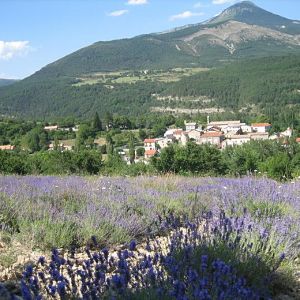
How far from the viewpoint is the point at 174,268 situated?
2207 mm

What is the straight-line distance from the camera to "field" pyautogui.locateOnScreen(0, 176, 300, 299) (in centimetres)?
209


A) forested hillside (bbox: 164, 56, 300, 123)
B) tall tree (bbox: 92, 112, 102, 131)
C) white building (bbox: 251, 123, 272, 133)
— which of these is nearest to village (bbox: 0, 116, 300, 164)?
white building (bbox: 251, 123, 272, 133)

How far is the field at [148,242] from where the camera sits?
2.09 meters

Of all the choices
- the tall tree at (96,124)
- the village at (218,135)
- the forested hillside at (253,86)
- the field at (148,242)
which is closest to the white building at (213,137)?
the village at (218,135)

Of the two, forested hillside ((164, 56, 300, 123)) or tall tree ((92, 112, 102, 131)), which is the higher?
forested hillside ((164, 56, 300, 123))

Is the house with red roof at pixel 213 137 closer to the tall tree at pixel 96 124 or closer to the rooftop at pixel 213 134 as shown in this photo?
the rooftop at pixel 213 134

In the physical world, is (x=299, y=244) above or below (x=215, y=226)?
below

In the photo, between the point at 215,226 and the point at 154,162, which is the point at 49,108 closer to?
the point at 154,162

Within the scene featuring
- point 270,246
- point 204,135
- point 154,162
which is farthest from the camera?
point 204,135

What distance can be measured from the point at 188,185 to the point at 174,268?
3779 millimetres

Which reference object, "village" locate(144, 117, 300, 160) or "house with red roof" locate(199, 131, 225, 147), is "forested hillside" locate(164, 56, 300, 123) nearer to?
"village" locate(144, 117, 300, 160)

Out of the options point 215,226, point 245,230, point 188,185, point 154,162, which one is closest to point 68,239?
point 215,226

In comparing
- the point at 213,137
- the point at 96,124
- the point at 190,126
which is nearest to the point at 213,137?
the point at 213,137

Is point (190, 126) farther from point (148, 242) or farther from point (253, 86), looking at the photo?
point (148, 242)
